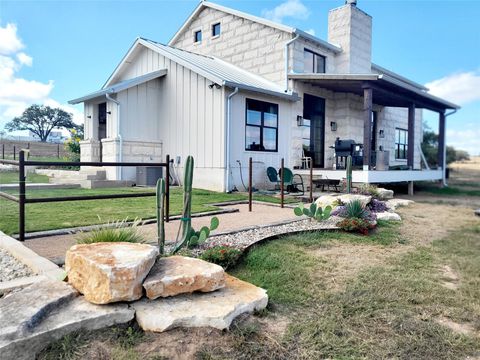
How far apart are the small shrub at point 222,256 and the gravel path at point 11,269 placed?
164 centimetres

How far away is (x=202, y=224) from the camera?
596 cm

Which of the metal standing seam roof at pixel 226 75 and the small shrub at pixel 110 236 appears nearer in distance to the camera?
the small shrub at pixel 110 236

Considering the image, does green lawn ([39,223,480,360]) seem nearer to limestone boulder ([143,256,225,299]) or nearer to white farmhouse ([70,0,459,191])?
limestone boulder ([143,256,225,299])

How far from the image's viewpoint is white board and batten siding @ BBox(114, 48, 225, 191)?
11305 mm

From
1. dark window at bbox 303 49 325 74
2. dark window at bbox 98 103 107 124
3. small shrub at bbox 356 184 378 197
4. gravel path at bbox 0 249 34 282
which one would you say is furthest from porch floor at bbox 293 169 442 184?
gravel path at bbox 0 249 34 282

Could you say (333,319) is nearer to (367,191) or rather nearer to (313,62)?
(367,191)

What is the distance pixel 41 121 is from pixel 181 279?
56.1m

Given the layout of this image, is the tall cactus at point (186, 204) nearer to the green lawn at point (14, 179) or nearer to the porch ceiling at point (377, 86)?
the porch ceiling at point (377, 86)

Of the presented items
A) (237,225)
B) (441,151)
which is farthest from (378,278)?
(441,151)

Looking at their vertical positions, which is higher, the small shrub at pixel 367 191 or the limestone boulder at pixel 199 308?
the small shrub at pixel 367 191

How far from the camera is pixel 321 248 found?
4.71 meters


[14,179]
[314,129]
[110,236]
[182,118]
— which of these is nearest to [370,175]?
[314,129]

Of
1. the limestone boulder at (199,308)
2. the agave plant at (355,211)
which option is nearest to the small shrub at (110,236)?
the limestone boulder at (199,308)

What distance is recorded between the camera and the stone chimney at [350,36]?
50.8 ft
